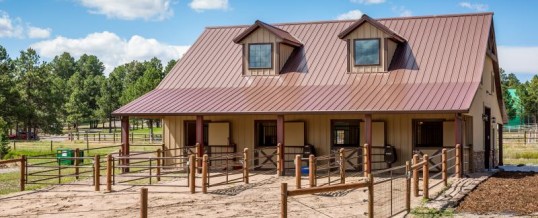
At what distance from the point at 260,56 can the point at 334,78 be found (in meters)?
3.19

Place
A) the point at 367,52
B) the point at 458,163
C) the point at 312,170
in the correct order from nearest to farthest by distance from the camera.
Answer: the point at 312,170 < the point at 458,163 < the point at 367,52

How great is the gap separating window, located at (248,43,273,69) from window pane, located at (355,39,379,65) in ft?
11.1

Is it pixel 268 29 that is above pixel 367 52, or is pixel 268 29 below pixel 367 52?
above

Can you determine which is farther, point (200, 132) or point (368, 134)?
point (200, 132)

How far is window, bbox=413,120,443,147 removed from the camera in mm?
21938

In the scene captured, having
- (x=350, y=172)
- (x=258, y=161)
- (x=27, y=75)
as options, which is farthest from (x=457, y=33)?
(x=27, y=75)

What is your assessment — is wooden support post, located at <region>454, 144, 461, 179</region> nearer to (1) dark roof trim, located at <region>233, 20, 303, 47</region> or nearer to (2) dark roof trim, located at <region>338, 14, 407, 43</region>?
(2) dark roof trim, located at <region>338, 14, 407, 43</region>

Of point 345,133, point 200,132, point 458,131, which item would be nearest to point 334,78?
point 345,133

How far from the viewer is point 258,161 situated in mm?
24109

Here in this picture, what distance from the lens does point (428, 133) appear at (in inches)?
870

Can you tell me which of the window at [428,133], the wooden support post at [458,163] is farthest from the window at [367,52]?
the wooden support post at [458,163]

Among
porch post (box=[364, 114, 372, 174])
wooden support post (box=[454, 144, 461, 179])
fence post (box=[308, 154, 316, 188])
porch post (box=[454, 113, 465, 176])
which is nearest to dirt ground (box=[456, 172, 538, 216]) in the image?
wooden support post (box=[454, 144, 461, 179])

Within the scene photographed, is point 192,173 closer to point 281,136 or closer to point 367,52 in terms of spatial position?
point 281,136

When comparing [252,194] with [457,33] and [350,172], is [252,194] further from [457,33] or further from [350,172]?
[457,33]
